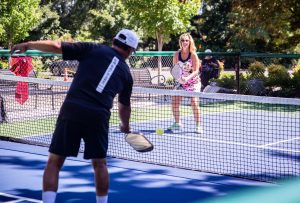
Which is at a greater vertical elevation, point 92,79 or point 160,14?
point 160,14

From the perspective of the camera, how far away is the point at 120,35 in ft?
14.6

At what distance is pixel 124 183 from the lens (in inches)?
239

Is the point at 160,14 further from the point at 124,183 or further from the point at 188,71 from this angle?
the point at 124,183

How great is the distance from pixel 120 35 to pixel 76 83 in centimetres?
58

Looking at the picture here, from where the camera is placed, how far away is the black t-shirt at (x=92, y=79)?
423cm

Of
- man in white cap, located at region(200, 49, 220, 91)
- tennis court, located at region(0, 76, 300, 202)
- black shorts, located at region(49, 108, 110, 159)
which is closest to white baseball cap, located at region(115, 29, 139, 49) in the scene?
black shorts, located at region(49, 108, 110, 159)

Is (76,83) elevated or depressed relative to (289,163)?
elevated

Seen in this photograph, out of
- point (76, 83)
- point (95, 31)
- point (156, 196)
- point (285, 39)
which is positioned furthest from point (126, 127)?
point (95, 31)

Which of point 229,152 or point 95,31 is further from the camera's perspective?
point 95,31

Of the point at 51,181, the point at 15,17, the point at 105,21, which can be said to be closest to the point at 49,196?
the point at 51,181

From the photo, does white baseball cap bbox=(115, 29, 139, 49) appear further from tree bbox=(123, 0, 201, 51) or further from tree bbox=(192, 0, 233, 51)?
tree bbox=(192, 0, 233, 51)

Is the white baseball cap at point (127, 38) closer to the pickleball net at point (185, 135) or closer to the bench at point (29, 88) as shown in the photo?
the pickleball net at point (185, 135)

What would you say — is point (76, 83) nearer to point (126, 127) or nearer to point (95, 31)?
point (126, 127)

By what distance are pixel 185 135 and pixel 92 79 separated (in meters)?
5.39
